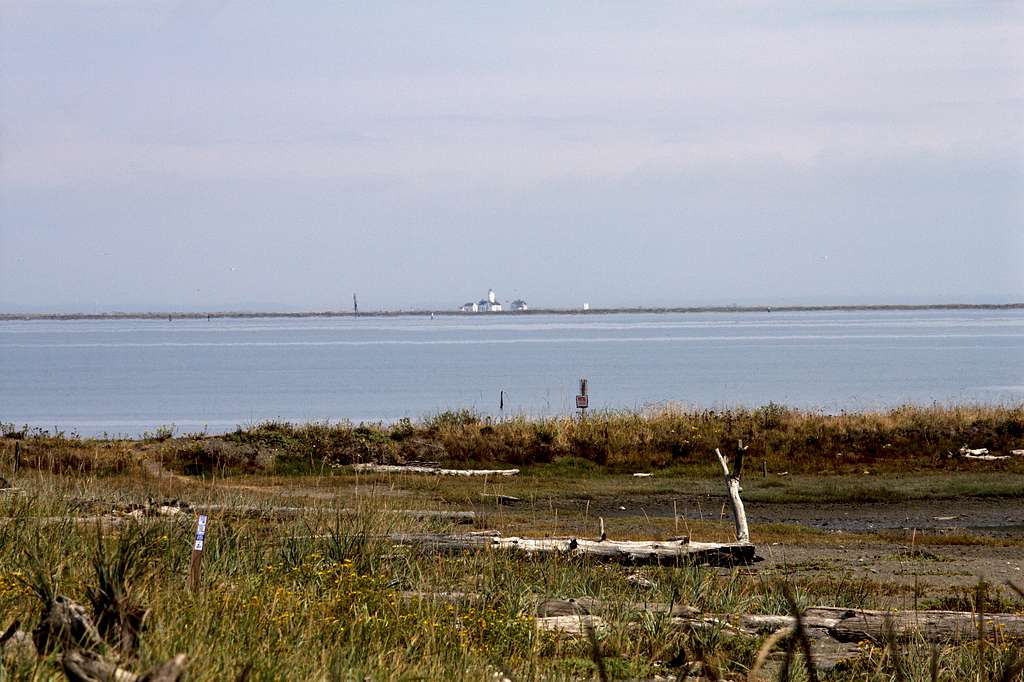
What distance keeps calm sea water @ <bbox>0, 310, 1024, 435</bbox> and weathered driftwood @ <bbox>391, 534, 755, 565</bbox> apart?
85.6ft

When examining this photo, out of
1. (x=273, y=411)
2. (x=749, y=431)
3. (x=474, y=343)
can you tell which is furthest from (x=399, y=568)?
(x=474, y=343)

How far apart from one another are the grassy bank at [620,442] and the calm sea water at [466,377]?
788 centimetres

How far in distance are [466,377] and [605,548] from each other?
81.3 m

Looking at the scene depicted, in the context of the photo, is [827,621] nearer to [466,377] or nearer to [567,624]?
[567,624]

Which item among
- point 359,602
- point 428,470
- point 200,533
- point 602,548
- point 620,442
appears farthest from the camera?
point 620,442

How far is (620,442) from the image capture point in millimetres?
32844

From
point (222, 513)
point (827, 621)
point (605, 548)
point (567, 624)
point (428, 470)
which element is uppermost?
point (222, 513)

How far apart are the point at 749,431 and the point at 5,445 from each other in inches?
778

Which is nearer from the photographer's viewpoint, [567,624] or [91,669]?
[91,669]

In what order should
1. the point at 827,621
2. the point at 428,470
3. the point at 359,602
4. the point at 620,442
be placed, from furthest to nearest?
the point at 620,442
the point at 428,470
the point at 827,621
the point at 359,602

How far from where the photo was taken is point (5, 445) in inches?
1163

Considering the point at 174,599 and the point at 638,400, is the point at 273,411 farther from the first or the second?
the point at 174,599

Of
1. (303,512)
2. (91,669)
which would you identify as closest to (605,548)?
(303,512)

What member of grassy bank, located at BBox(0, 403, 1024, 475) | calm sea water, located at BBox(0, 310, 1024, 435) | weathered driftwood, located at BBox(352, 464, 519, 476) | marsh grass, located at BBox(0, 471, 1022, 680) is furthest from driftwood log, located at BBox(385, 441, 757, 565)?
calm sea water, located at BBox(0, 310, 1024, 435)
